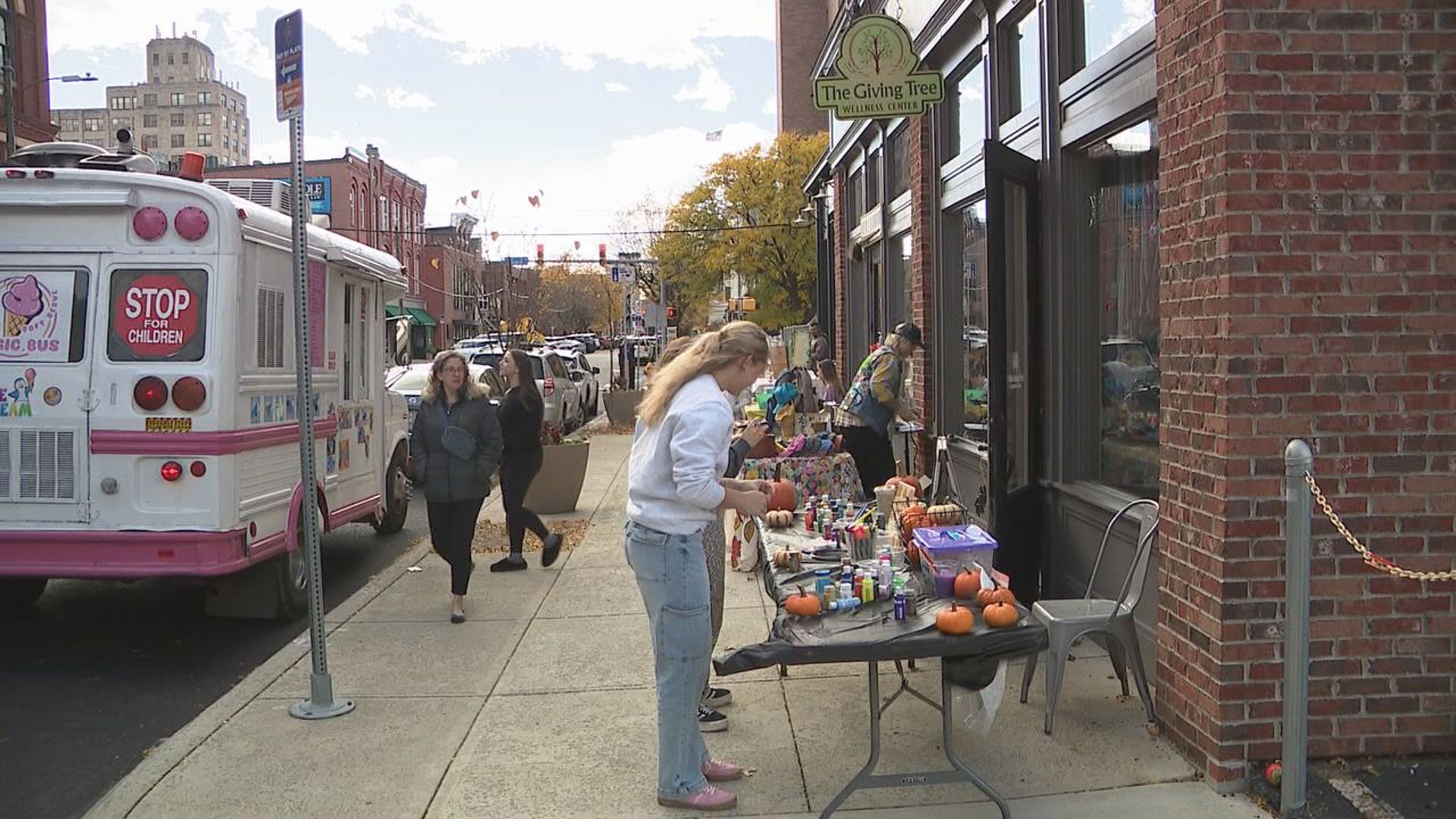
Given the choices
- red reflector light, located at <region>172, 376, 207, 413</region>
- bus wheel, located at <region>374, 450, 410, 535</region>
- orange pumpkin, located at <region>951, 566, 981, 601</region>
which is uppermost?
red reflector light, located at <region>172, 376, 207, 413</region>

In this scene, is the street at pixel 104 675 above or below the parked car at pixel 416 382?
below

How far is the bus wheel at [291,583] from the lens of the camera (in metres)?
7.64

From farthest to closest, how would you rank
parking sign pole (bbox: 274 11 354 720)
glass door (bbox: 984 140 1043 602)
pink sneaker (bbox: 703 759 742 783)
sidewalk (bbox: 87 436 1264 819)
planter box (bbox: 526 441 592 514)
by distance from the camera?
planter box (bbox: 526 441 592 514) → glass door (bbox: 984 140 1043 602) → parking sign pole (bbox: 274 11 354 720) → pink sneaker (bbox: 703 759 742 783) → sidewalk (bbox: 87 436 1264 819)

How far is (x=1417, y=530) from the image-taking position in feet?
14.0

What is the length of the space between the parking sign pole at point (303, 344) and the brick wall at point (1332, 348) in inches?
152

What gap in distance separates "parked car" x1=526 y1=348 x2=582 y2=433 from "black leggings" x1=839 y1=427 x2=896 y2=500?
34.0 feet

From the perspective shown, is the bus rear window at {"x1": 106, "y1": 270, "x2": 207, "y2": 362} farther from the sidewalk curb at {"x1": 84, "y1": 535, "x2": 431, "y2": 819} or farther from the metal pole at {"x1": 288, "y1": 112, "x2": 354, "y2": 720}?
the sidewalk curb at {"x1": 84, "y1": 535, "x2": 431, "y2": 819}

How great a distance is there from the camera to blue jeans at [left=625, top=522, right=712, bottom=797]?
420cm

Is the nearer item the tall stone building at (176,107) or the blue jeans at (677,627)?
the blue jeans at (677,627)

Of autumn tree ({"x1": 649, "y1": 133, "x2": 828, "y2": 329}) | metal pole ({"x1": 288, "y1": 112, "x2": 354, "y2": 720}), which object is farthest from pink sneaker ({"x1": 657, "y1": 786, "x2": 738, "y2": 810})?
autumn tree ({"x1": 649, "y1": 133, "x2": 828, "y2": 329})

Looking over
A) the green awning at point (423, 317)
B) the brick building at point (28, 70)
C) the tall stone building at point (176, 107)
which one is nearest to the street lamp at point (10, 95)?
the brick building at point (28, 70)

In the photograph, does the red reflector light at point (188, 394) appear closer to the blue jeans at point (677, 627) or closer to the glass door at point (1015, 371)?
the blue jeans at point (677, 627)

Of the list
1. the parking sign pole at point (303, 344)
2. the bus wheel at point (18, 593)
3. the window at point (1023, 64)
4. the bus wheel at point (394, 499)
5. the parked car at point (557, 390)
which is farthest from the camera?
the parked car at point (557, 390)

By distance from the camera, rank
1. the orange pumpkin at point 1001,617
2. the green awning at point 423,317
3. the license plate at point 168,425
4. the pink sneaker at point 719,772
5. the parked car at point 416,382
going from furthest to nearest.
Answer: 1. the green awning at point 423,317
2. the parked car at point 416,382
3. the license plate at point 168,425
4. the pink sneaker at point 719,772
5. the orange pumpkin at point 1001,617
